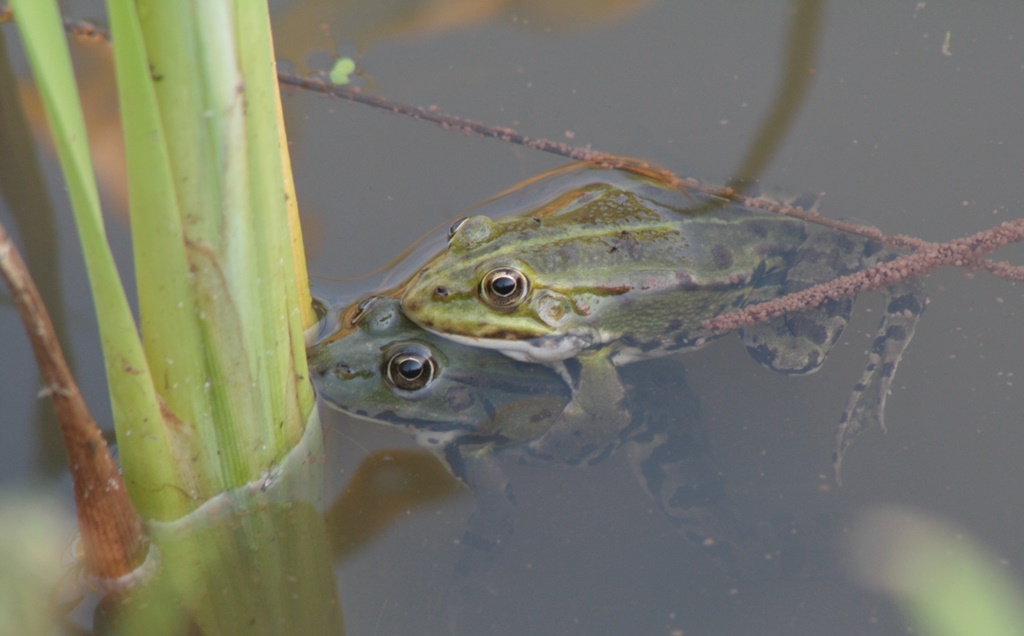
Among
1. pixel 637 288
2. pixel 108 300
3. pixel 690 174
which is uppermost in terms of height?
pixel 108 300

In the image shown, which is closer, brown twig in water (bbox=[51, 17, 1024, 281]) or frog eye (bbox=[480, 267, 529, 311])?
frog eye (bbox=[480, 267, 529, 311])

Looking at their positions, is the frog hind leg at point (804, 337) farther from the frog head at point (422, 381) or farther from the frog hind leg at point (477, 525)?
the frog hind leg at point (477, 525)

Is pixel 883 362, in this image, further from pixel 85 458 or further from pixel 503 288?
pixel 85 458

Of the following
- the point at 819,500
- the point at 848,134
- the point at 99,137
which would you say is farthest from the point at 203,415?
the point at 848,134

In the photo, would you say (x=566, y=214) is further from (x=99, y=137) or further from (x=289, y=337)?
(x=99, y=137)

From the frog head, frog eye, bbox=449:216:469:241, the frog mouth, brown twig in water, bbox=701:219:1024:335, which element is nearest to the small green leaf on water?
frog eye, bbox=449:216:469:241

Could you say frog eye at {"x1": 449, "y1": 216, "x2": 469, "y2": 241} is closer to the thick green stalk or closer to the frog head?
the frog head

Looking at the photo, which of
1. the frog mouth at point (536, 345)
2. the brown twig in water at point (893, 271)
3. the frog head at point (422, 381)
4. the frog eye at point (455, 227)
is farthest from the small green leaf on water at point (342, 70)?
the brown twig in water at point (893, 271)

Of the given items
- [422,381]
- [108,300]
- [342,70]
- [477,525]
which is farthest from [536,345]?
[108,300]
